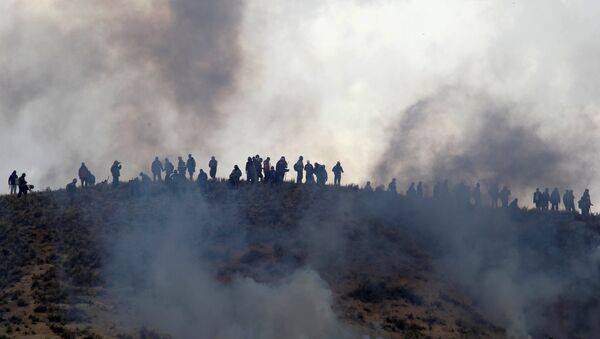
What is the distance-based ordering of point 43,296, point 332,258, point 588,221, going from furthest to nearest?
1. point 588,221
2. point 332,258
3. point 43,296

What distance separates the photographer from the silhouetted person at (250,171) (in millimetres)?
62312

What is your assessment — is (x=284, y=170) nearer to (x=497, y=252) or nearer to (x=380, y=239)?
(x=380, y=239)

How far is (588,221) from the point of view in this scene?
63.8m

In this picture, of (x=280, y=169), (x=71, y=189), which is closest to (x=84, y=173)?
(x=71, y=189)

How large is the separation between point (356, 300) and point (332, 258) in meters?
4.24

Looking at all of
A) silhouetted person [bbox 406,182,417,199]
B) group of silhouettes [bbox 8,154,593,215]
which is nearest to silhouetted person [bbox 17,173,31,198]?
group of silhouettes [bbox 8,154,593,215]

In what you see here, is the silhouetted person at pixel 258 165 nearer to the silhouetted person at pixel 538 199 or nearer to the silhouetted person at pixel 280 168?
the silhouetted person at pixel 280 168

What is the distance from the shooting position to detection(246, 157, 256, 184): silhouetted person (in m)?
62.3

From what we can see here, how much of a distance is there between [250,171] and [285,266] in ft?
33.7

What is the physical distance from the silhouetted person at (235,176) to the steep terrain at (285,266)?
68 cm

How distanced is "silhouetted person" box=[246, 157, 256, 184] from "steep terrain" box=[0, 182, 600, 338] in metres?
0.82

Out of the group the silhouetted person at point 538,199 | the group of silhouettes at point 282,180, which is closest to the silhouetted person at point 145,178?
the group of silhouettes at point 282,180

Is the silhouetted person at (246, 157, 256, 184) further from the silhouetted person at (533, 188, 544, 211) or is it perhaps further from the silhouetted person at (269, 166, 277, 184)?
the silhouetted person at (533, 188, 544, 211)

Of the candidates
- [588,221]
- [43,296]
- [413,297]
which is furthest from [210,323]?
[588,221]
